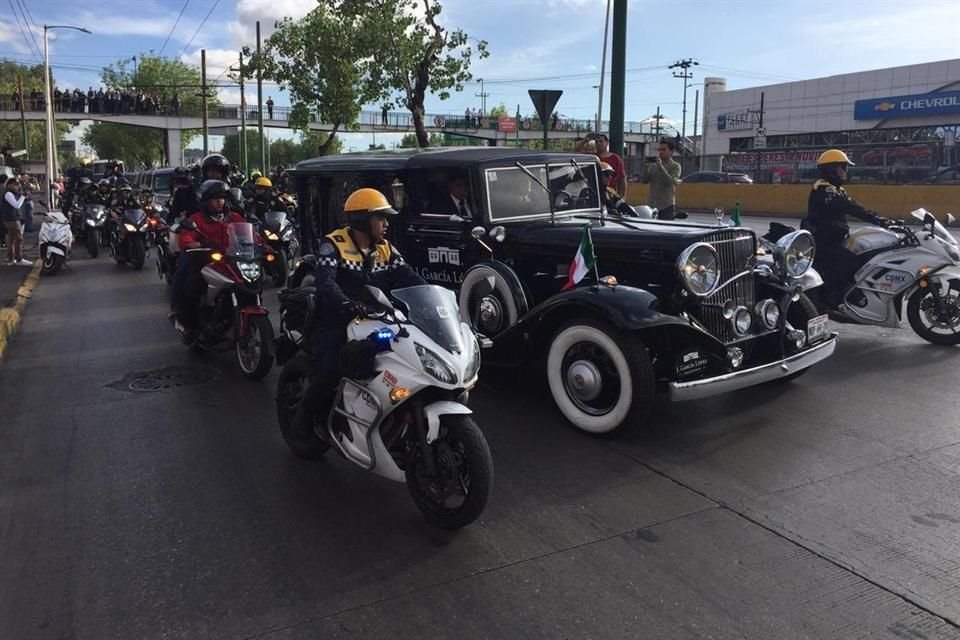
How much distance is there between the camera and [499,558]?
364 centimetres

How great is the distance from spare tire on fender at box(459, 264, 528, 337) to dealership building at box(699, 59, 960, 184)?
22.9 metres

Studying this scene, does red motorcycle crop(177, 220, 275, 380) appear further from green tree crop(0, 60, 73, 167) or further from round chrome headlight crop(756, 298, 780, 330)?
green tree crop(0, 60, 73, 167)

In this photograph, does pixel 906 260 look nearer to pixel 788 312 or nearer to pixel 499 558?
pixel 788 312

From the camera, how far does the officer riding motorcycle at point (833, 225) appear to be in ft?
25.4

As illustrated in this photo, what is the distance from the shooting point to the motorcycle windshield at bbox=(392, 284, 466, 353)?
12.9 feet

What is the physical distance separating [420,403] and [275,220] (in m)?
9.49

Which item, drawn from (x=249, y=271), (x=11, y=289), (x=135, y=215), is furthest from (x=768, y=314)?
(x=135, y=215)

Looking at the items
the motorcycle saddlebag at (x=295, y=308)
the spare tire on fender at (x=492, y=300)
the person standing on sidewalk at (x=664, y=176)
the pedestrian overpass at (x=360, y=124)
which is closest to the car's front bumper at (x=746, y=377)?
the spare tire on fender at (x=492, y=300)

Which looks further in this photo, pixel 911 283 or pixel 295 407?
pixel 911 283

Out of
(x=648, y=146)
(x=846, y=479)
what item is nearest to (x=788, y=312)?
(x=846, y=479)

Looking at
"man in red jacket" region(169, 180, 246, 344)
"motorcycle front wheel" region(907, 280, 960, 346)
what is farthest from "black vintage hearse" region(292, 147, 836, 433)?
"motorcycle front wheel" region(907, 280, 960, 346)

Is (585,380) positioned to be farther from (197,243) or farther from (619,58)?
(619,58)

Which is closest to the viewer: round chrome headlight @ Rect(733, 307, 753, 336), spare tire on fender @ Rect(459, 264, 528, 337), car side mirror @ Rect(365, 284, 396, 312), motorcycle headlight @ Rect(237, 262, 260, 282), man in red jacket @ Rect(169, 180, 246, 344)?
car side mirror @ Rect(365, 284, 396, 312)

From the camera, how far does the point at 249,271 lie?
7.20 m
